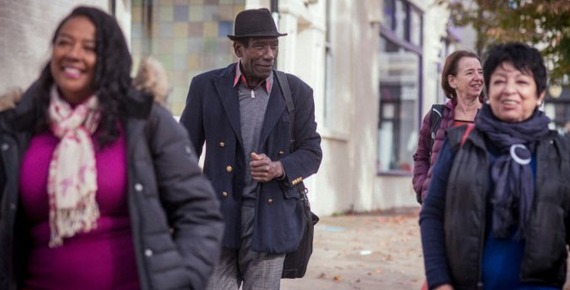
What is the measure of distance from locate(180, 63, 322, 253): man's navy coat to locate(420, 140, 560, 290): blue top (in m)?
1.59

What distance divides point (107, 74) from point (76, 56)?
0.11 meters

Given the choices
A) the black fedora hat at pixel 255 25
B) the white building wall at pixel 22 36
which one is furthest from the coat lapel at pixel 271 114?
the white building wall at pixel 22 36

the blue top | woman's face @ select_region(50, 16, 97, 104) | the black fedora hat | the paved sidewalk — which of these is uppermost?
the black fedora hat

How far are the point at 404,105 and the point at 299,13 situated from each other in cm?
1245

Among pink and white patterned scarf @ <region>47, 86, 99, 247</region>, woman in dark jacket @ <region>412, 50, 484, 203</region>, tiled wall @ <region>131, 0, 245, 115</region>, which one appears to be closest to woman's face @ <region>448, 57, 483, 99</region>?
woman in dark jacket @ <region>412, 50, 484, 203</region>

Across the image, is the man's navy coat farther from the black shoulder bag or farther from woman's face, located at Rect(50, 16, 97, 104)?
woman's face, located at Rect(50, 16, 97, 104)

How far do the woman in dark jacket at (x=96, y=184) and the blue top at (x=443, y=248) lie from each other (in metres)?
0.90

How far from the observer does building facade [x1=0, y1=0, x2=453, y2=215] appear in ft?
29.3

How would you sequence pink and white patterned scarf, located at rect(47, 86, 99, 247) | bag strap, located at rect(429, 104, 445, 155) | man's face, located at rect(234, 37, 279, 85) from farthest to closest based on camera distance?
bag strap, located at rect(429, 104, 445, 155) < man's face, located at rect(234, 37, 279, 85) < pink and white patterned scarf, located at rect(47, 86, 99, 247)

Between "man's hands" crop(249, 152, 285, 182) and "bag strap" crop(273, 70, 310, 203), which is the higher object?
"bag strap" crop(273, 70, 310, 203)

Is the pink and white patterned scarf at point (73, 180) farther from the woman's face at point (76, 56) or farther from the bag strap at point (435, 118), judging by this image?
the bag strap at point (435, 118)

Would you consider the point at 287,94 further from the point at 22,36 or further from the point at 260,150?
the point at 22,36

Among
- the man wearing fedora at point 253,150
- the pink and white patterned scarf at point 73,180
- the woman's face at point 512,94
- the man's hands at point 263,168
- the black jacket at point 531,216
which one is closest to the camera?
the pink and white patterned scarf at point 73,180

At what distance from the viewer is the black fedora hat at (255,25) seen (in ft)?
20.0
